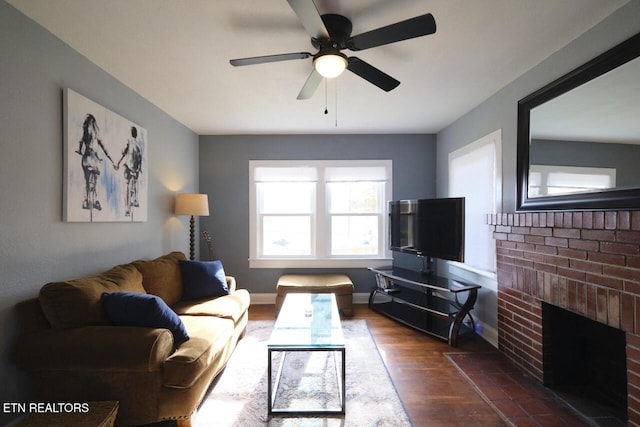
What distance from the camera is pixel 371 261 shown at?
398cm

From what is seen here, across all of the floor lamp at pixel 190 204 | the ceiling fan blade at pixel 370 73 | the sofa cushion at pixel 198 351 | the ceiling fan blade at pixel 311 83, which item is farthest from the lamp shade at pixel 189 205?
the ceiling fan blade at pixel 370 73

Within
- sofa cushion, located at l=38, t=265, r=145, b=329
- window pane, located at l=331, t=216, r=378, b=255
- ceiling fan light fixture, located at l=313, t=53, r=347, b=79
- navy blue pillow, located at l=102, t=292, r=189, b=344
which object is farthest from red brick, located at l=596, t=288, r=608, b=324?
sofa cushion, located at l=38, t=265, r=145, b=329

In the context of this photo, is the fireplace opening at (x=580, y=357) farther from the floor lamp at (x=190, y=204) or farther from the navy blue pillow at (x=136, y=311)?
the floor lamp at (x=190, y=204)

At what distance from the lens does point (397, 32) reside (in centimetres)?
139

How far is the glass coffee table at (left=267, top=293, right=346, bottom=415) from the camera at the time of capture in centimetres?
180

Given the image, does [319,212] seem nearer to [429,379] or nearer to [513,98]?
[429,379]

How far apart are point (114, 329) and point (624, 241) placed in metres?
2.98

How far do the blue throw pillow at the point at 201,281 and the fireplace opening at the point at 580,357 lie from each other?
9.41 feet

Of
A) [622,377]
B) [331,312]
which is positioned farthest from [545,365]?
[331,312]

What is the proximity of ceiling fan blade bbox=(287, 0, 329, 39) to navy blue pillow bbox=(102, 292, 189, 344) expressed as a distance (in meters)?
1.87

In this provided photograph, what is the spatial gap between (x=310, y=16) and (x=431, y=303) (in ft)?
9.53

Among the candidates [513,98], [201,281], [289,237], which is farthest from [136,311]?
[513,98]

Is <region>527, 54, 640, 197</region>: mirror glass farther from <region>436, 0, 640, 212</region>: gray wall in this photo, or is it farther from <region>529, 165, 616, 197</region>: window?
<region>436, 0, 640, 212</region>: gray wall

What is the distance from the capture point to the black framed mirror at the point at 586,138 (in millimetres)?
1504
